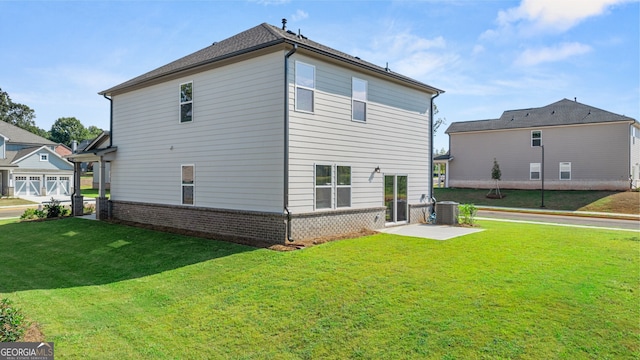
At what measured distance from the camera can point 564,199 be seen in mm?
25609

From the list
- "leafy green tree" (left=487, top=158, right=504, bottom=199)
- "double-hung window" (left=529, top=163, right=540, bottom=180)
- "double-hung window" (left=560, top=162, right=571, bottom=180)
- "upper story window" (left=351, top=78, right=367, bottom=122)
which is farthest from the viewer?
"double-hung window" (left=529, top=163, right=540, bottom=180)

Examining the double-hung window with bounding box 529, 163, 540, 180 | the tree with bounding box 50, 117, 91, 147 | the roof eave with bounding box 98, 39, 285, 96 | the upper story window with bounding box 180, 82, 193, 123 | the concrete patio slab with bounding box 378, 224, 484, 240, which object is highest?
the tree with bounding box 50, 117, 91, 147

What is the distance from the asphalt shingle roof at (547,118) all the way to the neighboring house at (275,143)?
67.1 ft

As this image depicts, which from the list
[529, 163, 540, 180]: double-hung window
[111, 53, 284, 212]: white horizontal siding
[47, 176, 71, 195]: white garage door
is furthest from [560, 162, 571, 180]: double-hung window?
[47, 176, 71, 195]: white garage door

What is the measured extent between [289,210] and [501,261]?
5.31 meters

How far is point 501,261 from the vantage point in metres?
8.05

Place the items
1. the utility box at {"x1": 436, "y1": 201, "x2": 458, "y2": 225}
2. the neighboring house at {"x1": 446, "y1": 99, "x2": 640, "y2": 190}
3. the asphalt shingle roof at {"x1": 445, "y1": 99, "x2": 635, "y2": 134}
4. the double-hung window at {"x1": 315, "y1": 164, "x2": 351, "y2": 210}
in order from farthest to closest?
the asphalt shingle roof at {"x1": 445, "y1": 99, "x2": 635, "y2": 134}, the neighboring house at {"x1": 446, "y1": 99, "x2": 640, "y2": 190}, the utility box at {"x1": 436, "y1": 201, "x2": 458, "y2": 225}, the double-hung window at {"x1": 315, "y1": 164, "x2": 351, "y2": 210}

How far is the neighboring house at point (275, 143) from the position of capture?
998cm

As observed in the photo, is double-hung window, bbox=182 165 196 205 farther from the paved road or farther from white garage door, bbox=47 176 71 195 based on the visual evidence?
white garage door, bbox=47 176 71 195

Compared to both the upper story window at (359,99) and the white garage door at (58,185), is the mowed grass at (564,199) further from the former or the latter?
the white garage door at (58,185)

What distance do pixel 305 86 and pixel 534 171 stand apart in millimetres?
27919

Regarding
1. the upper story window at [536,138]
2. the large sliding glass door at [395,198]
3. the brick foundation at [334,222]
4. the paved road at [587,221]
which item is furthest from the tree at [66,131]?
the paved road at [587,221]

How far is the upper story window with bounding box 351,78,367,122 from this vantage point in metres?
11.8

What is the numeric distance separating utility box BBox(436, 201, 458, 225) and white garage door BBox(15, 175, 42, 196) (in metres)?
38.9
